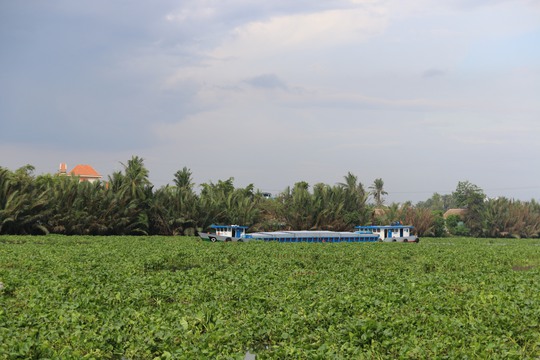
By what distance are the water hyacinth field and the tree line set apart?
20.8 m

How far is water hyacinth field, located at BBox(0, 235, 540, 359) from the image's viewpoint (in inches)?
301

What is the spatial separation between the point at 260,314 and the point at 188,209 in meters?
32.4

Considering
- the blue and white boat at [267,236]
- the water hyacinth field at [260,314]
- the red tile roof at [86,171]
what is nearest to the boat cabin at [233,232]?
the blue and white boat at [267,236]

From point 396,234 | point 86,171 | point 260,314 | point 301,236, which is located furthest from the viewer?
point 86,171

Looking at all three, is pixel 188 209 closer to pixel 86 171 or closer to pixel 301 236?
pixel 301 236

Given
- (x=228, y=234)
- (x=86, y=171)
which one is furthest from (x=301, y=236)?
(x=86, y=171)

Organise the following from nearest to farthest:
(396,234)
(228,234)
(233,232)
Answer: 1. (228,234)
2. (233,232)
3. (396,234)

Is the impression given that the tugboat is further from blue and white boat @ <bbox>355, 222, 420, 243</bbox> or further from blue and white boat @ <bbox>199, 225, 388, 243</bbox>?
blue and white boat @ <bbox>355, 222, 420, 243</bbox>

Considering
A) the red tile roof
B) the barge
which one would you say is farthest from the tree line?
the red tile roof

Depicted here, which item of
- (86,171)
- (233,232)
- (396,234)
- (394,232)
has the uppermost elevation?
(86,171)

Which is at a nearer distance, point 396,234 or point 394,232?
point 396,234

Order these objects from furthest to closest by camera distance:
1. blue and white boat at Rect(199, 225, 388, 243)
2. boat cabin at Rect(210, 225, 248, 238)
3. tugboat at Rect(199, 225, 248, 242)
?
boat cabin at Rect(210, 225, 248, 238)
blue and white boat at Rect(199, 225, 388, 243)
tugboat at Rect(199, 225, 248, 242)

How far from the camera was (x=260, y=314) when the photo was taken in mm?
9727

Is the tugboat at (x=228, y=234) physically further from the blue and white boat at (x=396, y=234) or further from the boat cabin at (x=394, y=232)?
the boat cabin at (x=394, y=232)
